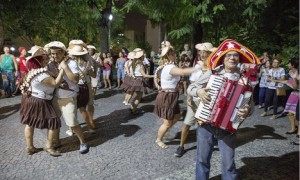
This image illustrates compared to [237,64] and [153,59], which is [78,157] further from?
[153,59]

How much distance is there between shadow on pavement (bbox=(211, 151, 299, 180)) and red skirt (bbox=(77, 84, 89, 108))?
2997 mm

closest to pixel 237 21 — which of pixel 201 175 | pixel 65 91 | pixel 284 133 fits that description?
pixel 284 133

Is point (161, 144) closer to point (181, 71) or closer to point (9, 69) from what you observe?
point (181, 71)

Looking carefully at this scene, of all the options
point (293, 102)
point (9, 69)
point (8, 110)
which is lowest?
point (8, 110)

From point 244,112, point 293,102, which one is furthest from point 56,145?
point 293,102

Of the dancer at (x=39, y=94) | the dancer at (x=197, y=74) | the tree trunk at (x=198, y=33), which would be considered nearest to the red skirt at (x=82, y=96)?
the dancer at (x=39, y=94)

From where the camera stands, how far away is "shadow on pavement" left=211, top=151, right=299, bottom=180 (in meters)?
4.57

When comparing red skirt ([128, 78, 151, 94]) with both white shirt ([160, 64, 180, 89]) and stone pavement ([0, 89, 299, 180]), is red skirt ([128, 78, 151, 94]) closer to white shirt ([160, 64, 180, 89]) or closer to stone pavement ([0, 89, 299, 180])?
stone pavement ([0, 89, 299, 180])

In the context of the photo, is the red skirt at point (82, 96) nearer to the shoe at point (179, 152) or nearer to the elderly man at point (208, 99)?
the shoe at point (179, 152)

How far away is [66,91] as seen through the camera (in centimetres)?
527

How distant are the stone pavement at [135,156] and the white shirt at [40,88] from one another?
42.1 inches

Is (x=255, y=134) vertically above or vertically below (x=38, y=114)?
below

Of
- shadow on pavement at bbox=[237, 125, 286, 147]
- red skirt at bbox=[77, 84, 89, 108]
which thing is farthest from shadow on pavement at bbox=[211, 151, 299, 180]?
red skirt at bbox=[77, 84, 89, 108]

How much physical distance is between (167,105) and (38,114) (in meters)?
2.19
